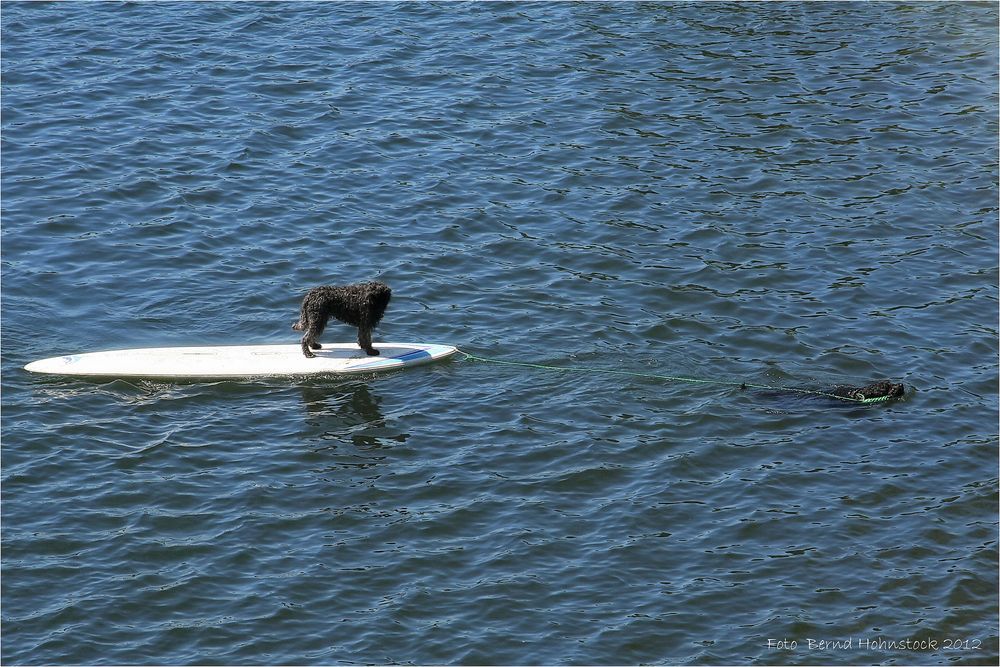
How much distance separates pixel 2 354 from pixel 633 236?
8.28 m

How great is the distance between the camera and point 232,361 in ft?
44.1

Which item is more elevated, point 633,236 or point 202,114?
point 202,114

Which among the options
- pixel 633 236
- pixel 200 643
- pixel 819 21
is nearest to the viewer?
pixel 200 643

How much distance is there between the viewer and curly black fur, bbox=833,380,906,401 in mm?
13031

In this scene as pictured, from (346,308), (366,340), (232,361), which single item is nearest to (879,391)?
(366,340)

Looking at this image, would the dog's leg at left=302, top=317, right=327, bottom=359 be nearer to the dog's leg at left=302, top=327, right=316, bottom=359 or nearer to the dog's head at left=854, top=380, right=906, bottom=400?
the dog's leg at left=302, top=327, right=316, bottom=359

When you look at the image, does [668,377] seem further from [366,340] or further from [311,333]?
[311,333]

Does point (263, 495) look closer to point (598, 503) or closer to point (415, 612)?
point (415, 612)

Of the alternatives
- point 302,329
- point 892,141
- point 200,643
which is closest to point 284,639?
point 200,643

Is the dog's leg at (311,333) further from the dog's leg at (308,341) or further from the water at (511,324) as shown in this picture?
the water at (511,324)

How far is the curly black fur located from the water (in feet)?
1.11

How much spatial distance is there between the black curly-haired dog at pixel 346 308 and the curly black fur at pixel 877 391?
5.23 meters

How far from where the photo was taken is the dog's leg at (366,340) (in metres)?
13.5

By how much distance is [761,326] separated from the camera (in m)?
14.6
